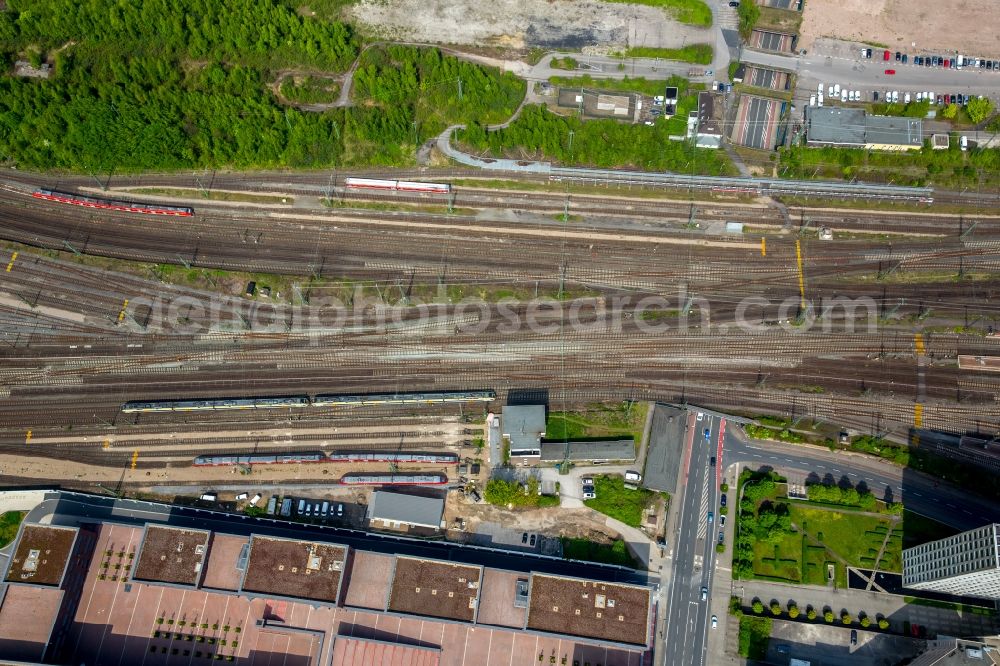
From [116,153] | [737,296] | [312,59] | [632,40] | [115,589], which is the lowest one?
[115,589]

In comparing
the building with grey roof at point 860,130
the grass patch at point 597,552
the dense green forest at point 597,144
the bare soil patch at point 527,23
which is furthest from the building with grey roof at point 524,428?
the bare soil patch at point 527,23

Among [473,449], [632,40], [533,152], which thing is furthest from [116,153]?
[632,40]

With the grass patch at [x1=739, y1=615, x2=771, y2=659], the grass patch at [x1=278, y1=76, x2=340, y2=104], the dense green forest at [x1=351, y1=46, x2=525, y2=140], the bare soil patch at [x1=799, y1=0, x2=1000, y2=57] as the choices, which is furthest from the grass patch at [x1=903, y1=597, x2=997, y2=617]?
the grass patch at [x1=278, y1=76, x2=340, y2=104]

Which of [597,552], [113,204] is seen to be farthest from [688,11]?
[113,204]

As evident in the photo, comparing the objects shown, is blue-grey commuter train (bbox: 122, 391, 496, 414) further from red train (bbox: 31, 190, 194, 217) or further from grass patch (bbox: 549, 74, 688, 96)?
grass patch (bbox: 549, 74, 688, 96)

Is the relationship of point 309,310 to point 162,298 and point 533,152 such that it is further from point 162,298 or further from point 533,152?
point 533,152

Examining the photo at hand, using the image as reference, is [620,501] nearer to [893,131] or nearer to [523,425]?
[523,425]

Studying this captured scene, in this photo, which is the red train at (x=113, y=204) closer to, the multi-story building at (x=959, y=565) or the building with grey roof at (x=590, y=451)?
the building with grey roof at (x=590, y=451)
